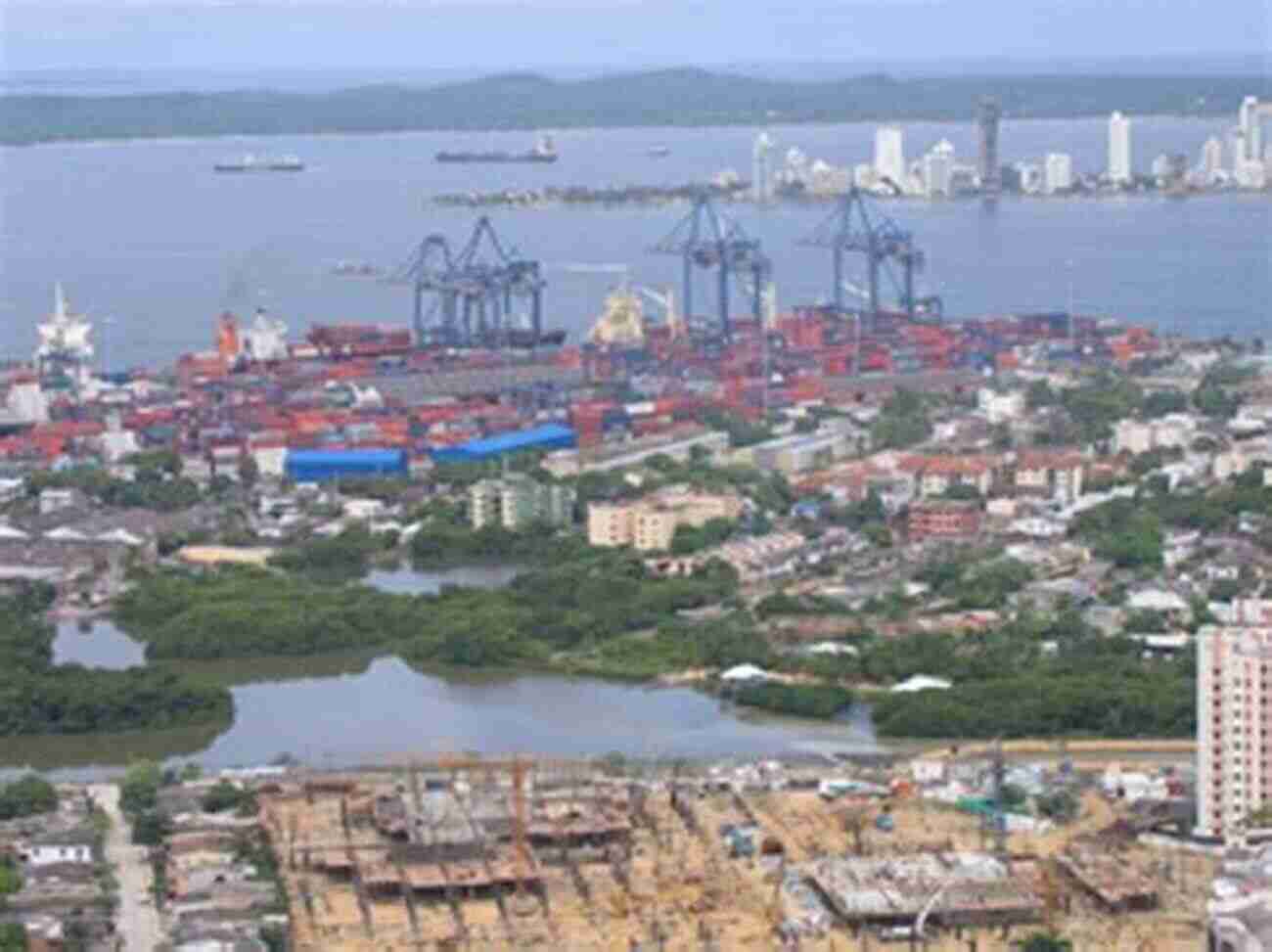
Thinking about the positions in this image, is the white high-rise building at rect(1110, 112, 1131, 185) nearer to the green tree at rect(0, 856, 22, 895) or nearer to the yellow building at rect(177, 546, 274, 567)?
the yellow building at rect(177, 546, 274, 567)

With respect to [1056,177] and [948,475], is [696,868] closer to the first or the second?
[948,475]

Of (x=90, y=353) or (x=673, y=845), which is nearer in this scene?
(x=673, y=845)

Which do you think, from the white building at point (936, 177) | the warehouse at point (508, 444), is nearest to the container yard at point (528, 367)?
the warehouse at point (508, 444)

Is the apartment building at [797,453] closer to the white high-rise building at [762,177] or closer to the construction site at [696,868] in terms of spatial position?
the construction site at [696,868]

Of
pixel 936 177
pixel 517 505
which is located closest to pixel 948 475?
pixel 517 505

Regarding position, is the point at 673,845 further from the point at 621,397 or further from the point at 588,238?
the point at 588,238

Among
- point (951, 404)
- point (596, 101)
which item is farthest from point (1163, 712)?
point (596, 101)
